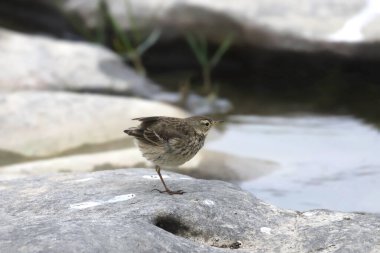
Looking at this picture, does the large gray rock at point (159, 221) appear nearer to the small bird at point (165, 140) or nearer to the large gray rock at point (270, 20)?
the small bird at point (165, 140)

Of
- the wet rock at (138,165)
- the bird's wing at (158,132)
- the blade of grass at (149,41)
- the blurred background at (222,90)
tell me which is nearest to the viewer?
the bird's wing at (158,132)

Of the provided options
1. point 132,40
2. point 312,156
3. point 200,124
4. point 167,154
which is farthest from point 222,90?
point 167,154

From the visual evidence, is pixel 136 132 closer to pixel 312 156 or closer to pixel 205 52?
pixel 312 156

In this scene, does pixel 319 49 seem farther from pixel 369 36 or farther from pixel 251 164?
pixel 251 164

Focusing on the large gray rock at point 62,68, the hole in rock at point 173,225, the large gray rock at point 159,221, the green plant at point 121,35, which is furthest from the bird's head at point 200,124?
the green plant at point 121,35

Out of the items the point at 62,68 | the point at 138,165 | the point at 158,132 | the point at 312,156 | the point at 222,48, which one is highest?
the point at 222,48

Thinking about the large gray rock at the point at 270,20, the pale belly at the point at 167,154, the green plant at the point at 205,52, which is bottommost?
the pale belly at the point at 167,154

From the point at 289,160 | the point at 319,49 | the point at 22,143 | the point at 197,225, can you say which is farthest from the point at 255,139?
the point at 197,225
